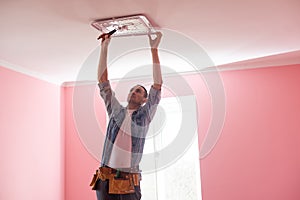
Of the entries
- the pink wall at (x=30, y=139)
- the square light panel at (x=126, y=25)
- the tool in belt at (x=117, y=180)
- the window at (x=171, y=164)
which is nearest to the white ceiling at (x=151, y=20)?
the square light panel at (x=126, y=25)

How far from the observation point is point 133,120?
207 centimetres

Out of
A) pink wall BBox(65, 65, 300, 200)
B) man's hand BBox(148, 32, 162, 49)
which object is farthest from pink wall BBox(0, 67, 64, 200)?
man's hand BBox(148, 32, 162, 49)

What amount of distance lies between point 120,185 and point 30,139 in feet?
5.17

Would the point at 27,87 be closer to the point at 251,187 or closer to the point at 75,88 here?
the point at 75,88

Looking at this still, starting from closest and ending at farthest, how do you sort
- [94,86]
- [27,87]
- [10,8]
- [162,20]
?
[10,8], [162,20], [27,87], [94,86]

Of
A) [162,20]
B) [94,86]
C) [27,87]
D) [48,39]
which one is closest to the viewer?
[162,20]

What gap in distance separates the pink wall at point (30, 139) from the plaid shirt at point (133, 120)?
125 centimetres

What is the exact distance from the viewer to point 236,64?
3.42m

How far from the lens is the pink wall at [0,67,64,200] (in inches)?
113

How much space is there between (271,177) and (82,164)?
198cm

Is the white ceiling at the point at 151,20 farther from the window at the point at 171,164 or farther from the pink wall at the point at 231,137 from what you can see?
the window at the point at 171,164

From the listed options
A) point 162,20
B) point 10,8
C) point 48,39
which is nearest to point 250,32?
point 162,20

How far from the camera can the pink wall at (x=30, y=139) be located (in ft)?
9.43

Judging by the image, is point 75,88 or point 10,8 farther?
point 75,88
